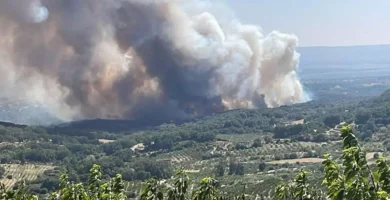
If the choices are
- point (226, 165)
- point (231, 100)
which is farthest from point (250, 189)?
point (231, 100)

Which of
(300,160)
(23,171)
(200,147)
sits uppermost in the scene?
(200,147)

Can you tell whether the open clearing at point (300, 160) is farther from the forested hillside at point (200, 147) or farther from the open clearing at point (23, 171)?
the open clearing at point (23, 171)

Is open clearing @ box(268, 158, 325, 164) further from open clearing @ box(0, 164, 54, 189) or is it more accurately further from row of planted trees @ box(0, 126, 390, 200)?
row of planted trees @ box(0, 126, 390, 200)

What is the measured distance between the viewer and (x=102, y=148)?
414 feet

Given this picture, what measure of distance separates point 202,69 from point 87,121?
33059 mm

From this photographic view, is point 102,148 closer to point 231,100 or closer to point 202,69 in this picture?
point 202,69

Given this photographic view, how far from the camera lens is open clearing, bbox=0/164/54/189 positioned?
9819 cm

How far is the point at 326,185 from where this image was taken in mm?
19672

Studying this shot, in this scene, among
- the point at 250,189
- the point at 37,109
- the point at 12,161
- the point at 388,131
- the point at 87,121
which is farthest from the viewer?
the point at 37,109

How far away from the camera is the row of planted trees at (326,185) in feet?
55.3

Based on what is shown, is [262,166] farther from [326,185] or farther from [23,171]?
[326,185]

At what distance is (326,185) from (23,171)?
92943 mm

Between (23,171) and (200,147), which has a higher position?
(200,147)

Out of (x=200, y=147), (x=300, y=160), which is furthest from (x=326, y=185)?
(x=200, y=147)
